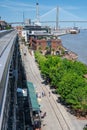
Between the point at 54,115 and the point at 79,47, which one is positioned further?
the point at 79,47

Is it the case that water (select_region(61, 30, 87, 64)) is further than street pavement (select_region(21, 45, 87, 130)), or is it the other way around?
Result: water (select_region(61, 30, 87, 64))

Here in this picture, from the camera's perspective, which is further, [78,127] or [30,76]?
[30,76]

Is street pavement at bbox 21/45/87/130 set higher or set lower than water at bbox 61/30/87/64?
higher

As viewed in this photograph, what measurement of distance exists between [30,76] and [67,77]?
12985 mm

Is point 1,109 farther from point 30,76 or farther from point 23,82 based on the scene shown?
point 30,76

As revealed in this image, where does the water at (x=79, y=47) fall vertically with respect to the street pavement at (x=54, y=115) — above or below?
below

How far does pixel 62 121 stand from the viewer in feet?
64.5

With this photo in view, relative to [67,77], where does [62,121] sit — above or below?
below

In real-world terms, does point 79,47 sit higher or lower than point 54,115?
lower

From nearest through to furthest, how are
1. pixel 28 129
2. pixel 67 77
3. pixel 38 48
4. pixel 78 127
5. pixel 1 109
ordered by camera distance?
pixel 1 109 → pixel 28 129 → pixel 78 127 → pixel 67 77 → pixel 38 48

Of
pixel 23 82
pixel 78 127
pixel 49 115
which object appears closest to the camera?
pixel 78 127

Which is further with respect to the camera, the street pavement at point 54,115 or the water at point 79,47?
the water at point 79,47

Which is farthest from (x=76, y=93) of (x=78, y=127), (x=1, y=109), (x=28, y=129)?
(x=1, y=109)

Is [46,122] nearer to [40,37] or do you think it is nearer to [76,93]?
[76,93]
